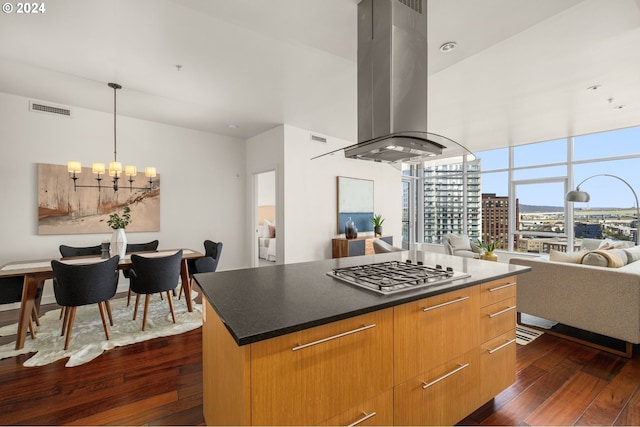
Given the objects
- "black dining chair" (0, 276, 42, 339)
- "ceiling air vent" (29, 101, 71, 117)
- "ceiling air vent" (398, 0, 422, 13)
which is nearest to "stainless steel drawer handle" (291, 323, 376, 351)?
"ceiling air vent" (398, 0, 422, 13)

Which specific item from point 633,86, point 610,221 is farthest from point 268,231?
point 610,221

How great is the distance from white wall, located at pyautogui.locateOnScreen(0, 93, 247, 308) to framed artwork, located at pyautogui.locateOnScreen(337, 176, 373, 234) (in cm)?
202

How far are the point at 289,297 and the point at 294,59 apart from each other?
2.44 metres

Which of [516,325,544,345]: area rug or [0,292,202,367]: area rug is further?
[516,325,544,345]: area rug

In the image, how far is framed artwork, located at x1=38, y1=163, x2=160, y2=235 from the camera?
3.88m

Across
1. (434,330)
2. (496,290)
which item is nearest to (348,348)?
(434,330)

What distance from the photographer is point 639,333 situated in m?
2.37

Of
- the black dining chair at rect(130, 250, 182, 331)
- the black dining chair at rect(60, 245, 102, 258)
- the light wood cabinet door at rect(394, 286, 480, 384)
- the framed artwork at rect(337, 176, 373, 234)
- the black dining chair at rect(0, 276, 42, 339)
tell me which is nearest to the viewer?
the light wood cabinet door at rect(394, 286, 480, 384)

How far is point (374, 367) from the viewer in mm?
1187

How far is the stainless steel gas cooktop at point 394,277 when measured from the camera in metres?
1.38

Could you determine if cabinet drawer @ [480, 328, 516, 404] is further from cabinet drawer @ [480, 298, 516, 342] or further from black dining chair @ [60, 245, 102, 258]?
black dining chair @ [60, 245, 102, 258]

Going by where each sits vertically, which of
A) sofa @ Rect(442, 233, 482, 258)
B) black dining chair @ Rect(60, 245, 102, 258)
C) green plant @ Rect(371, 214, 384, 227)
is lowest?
sofa @ Rect(442, 233, 482, 258)

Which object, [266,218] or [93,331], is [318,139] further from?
[93,331]

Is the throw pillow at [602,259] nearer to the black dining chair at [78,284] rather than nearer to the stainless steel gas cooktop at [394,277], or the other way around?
the stainless steel gas cooktop at [394,277]
